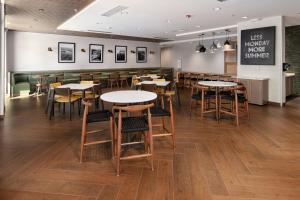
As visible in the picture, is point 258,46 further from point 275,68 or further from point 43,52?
point 43,52

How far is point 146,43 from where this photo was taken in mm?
12922

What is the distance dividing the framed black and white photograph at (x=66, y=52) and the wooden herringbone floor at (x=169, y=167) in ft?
21.4

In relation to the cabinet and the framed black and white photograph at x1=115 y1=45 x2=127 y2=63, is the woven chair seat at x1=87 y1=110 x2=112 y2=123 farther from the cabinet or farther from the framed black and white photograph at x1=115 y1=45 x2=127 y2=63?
the framed black and white photograph at x1=115 y1=45 x2=127 y2=63

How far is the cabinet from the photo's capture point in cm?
629

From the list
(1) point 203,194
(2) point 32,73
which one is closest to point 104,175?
(1) point 203,194

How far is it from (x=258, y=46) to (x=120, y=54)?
7.17 m

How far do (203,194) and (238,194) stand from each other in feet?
1.03

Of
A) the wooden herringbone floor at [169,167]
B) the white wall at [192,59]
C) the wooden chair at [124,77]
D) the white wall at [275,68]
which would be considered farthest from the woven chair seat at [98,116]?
the white wall at [192,59]

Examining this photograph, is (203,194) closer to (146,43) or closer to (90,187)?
(90,187)

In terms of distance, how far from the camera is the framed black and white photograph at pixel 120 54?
38.9ft

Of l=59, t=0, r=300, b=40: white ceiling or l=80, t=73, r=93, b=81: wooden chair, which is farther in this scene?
l=80, t=73, r=93, b=81: wooden chair

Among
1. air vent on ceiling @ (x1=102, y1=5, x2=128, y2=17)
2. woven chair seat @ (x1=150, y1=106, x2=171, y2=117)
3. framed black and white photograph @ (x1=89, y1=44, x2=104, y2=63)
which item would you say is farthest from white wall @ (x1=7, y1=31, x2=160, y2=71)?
woven chair seat @ (x1=150, y1=106, x2=171, y2=117)

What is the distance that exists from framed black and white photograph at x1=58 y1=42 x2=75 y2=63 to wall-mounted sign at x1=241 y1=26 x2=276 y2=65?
23.7ft

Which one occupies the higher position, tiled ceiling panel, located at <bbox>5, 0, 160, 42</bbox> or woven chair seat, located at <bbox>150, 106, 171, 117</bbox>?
tiled ceiling panel, located at <bbox>5, 0, 160, 42</bbox>
